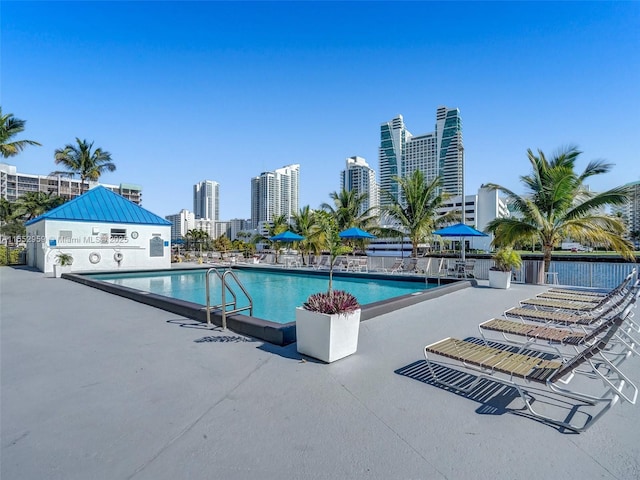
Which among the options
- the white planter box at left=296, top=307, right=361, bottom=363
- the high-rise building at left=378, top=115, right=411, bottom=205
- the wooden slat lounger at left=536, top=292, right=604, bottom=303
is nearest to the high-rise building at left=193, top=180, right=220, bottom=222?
the high-rise building at left=378, top=115, right=411, bottom=205

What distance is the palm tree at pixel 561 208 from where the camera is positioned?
32.8 ft

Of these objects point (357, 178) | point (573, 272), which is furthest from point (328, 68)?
point (357, 178)

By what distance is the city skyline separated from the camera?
10.2 m

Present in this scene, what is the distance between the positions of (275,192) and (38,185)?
2461 inches

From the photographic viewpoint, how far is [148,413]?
Result: 260cm

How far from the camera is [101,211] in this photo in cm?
1811

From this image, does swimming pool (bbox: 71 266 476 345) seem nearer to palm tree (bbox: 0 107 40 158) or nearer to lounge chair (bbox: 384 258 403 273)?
lounge chair (bbox: 384 258 403 273)

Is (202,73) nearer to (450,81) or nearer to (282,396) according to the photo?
(450,81)

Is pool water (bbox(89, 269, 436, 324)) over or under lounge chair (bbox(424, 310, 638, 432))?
under

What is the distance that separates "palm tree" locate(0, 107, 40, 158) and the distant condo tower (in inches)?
1239

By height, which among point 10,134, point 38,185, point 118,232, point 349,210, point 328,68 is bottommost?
point 118,232

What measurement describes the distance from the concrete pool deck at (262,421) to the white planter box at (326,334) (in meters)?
0.15

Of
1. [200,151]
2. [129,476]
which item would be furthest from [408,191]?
[129,476]

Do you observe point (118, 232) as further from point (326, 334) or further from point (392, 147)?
point (392, 147)
